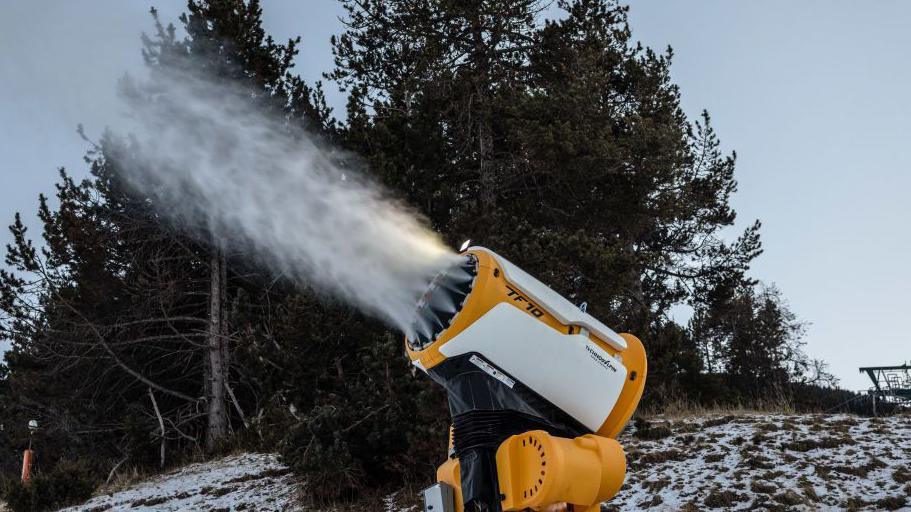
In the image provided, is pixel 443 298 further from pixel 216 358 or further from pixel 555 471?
pixel 216 358

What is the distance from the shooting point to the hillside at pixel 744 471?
7.02 metres

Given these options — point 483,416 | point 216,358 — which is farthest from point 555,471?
point 216,358

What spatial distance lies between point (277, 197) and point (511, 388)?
4853mm

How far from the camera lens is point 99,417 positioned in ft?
64.7

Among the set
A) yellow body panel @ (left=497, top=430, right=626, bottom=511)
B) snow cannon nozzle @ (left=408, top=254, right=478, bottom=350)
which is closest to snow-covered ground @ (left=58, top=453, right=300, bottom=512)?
snow cannon nozzle @ (left=408, top=254, right=478, bottom=350)

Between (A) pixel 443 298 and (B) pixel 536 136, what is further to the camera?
(B) pixel 536 136

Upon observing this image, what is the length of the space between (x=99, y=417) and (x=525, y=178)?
13.7 metres

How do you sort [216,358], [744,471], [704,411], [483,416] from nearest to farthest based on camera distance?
[483,416] < [744,471] < [704,411] < [216,358]

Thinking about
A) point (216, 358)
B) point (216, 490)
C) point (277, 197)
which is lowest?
point (216, 490)

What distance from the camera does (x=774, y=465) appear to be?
26.1 feet

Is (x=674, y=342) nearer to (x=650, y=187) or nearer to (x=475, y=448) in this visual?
(x=650, y=187)

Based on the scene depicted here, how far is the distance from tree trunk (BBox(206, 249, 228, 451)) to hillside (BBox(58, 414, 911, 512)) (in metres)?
5.30

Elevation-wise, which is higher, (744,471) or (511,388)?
(511,388)

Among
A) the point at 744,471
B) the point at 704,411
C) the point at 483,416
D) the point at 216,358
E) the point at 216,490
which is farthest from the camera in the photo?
the point at 216,358
